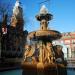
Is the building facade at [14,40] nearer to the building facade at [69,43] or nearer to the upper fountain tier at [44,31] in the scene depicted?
the building facade at [69,43]

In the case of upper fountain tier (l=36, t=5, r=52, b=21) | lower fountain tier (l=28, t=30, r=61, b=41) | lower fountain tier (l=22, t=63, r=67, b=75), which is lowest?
lower fountain tier (l=22, t=63, r=67, b=75)

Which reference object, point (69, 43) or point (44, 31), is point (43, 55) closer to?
point (44, 31)

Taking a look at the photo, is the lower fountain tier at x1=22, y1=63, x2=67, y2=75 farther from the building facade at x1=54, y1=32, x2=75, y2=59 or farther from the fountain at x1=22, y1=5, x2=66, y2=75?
the building facade at x1=54, y1=32, x2=75, y2=59

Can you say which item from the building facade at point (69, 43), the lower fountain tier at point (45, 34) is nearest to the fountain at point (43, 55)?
the lower fountain tier at point (45, 34)

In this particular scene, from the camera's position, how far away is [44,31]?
17969 millimetres

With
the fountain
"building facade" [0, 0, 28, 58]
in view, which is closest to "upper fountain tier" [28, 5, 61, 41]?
the fountain

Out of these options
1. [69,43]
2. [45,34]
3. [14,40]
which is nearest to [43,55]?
[45,34]

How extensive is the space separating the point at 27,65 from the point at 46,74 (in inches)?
79.5

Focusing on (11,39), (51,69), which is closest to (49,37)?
(51,69)

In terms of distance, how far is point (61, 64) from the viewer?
56.5ft

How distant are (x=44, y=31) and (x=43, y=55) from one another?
6.50 feet

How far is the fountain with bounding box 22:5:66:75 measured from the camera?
16.1 m

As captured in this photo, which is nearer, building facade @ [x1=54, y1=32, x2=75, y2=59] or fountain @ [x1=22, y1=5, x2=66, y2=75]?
fountain @ [x1=22, y1=5, x2=66, y2=75]

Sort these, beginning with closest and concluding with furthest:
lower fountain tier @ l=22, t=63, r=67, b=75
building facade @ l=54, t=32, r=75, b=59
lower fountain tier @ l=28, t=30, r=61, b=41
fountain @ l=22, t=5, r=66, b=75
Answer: lower fountain tier @ l=22, t=63, r=67, b=75 < fountain @ l=22, t=5, r=66, b=75 < lower fountain tier @ l=28, t=30, r=61, b=41 < building facade @ l=54, t=32, r=75, b=59
